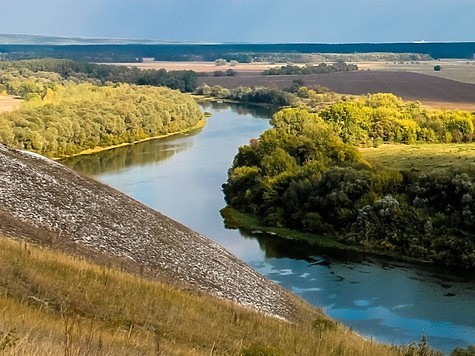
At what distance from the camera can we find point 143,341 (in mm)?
6156

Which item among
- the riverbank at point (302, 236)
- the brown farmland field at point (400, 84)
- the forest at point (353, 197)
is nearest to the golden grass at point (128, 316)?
the riverbank at point (302, 236)

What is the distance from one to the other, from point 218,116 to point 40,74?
162 feet

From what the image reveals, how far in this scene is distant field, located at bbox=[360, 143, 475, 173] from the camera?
51438 millimetres

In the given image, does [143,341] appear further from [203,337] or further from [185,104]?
[185,104]

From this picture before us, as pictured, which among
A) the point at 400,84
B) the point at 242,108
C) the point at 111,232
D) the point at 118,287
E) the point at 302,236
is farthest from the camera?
the point at 400,84

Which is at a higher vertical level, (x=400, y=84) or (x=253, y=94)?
(x=400, y=84)

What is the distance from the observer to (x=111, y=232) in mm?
11805

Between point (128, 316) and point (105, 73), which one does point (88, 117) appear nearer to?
point (128, 316)

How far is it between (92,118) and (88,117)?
1.59 ft

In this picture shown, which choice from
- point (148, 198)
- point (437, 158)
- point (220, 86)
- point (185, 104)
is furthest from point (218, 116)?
point (148, 198)

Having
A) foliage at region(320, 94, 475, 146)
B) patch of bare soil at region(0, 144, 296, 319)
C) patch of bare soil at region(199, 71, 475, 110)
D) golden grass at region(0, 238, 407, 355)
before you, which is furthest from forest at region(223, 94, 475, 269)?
patch of bare soil at region(199, 71, 475, 110)

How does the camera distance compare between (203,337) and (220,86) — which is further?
(220,86)

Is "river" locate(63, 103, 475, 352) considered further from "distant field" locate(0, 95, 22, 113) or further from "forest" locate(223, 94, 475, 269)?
"distant field" locate(0, 95, 22, 113)

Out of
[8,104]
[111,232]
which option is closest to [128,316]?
[111,232]
